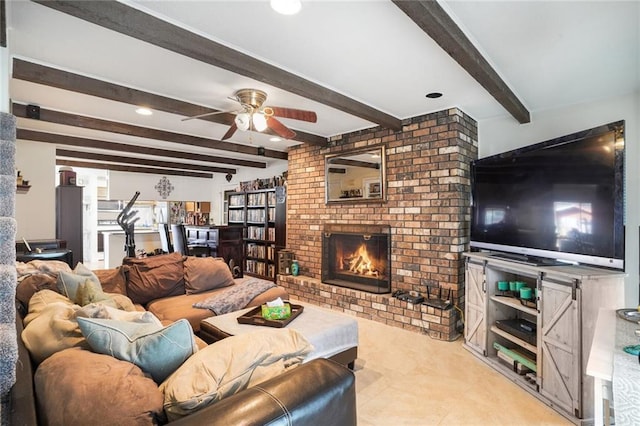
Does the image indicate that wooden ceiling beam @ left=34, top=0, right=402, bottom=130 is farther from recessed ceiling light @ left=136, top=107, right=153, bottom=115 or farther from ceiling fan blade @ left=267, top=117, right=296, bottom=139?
recessed ceiling light @ left=136, top=107, right=153, bottom=115

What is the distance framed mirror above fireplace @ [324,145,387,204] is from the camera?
389cm

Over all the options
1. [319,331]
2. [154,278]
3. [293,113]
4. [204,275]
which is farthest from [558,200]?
[154,278]

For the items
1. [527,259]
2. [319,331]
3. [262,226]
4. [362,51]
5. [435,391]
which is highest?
[362,51]

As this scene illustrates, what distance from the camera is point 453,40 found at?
180 cm

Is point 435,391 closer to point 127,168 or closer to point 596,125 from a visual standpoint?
point 596,125

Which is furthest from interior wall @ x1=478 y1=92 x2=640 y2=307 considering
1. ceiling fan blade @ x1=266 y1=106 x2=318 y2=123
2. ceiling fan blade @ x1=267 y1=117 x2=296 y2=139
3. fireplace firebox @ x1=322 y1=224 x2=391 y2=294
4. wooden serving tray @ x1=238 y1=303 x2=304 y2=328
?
wooden serving tray @ x1=238 y1=303 x2=304 y2=328

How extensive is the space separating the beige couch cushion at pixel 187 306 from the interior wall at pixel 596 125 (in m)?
2.77

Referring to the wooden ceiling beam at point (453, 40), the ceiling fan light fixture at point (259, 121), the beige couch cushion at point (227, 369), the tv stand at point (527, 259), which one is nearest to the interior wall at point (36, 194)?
the ceiling fan light fixture at point (259, 121)

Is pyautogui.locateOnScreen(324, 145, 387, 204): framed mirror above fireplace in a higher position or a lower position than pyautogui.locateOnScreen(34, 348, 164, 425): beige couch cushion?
higher

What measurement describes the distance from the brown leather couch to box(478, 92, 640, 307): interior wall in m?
2.82

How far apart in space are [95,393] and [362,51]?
217 centimetres

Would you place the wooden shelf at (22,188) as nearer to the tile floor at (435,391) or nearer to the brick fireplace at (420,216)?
the brick fireplace at (420,216)

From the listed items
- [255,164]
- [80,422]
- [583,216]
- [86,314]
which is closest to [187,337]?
[80,422]

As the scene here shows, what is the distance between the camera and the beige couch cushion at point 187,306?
2.62 m
